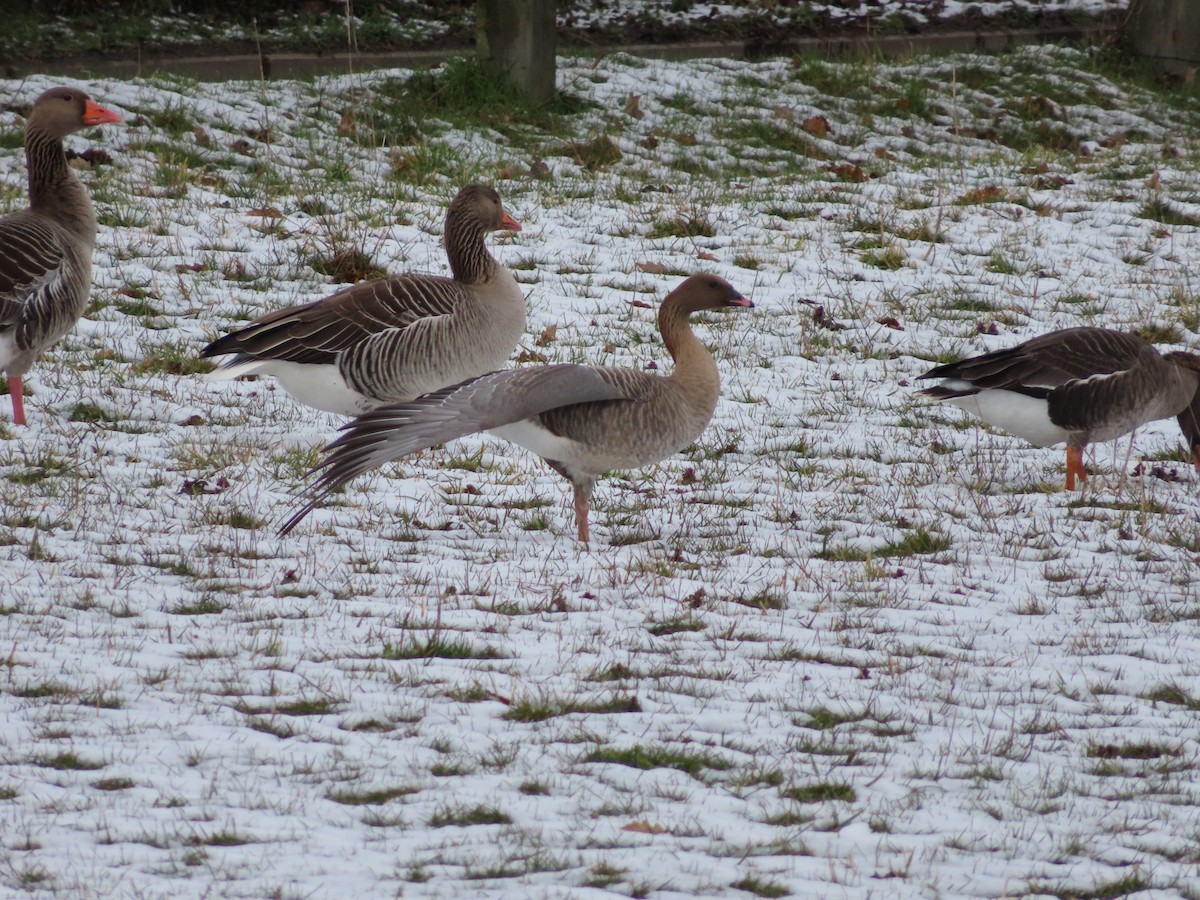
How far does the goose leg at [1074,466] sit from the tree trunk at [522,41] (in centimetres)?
866

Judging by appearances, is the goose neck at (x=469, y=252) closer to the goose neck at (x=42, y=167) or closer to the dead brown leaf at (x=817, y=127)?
the goose neck at (x=42, y=167)

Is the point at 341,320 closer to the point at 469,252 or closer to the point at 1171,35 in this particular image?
the point at 469,252

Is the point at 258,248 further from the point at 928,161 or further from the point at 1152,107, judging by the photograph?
the point at 1152,107

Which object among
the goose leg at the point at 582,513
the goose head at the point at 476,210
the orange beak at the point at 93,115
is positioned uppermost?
the orange beak at the point at 93,115

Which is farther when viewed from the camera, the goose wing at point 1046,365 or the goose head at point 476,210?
the goose head at point 476,210

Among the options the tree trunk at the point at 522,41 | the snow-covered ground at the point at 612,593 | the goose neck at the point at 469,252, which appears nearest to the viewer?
the snow-covered ground at the point at 612,593

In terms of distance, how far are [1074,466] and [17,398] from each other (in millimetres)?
5807

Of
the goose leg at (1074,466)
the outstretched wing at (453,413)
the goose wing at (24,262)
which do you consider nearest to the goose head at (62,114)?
the goose wing at (24,262)

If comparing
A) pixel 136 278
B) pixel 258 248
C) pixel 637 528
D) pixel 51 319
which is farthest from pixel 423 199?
pixel 637 528

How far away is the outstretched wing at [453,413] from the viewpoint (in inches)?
221

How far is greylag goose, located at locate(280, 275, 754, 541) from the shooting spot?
18.8 feet

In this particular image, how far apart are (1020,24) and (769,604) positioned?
1684 cm

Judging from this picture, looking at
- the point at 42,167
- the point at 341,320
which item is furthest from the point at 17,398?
the point at 341,320

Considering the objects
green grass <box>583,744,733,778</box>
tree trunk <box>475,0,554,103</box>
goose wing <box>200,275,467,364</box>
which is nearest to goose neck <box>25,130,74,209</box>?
goose wing <box>200,275,467,364</box>
